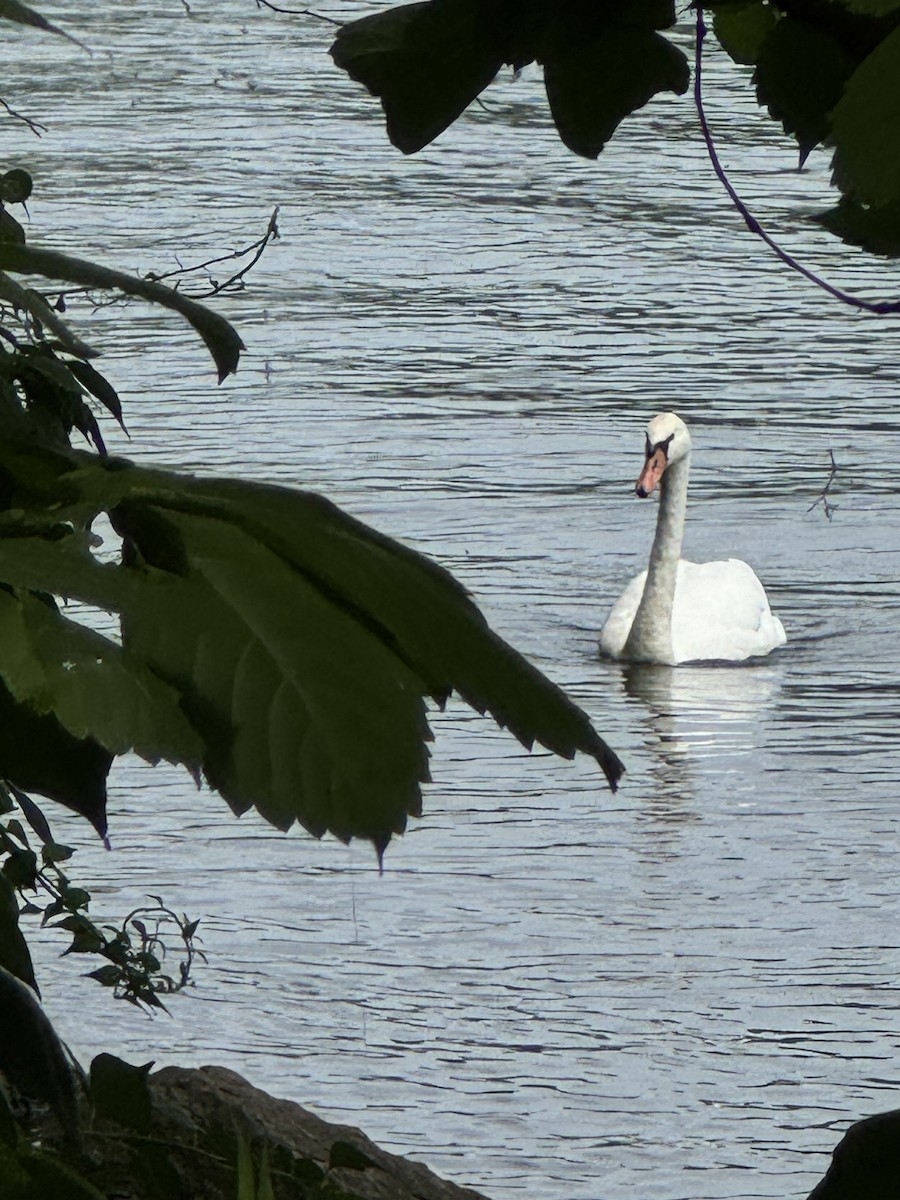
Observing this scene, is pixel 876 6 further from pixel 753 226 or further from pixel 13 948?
pixel 13 948

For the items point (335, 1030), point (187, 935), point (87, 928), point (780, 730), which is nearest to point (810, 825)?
point (780, 730)

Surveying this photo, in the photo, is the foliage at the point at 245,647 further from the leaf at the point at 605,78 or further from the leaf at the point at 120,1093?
the leaf at the point at 120,1093

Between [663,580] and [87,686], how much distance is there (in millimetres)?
8214

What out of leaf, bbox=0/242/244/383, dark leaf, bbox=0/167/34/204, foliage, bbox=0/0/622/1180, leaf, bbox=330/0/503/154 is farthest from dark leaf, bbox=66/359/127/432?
dark leaf, bbox=0/167/34/204

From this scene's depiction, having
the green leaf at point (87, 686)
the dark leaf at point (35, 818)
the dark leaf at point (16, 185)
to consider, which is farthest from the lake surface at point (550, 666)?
the dark leaf at point (16, 185)

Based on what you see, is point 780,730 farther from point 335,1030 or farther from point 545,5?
point 545,5

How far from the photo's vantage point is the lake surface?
526 cm

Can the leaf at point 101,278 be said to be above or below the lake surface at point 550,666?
above

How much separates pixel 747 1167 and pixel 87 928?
8.43 feet

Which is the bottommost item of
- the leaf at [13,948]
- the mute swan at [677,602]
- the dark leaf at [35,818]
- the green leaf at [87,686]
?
the mute swan at [677,602]

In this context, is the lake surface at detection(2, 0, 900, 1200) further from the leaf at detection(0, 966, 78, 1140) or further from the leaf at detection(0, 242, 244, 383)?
the leaf at detection(0, 966, 78, 1140)

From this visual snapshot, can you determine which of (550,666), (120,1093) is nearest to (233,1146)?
(120,1093)

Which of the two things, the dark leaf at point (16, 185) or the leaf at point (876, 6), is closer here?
the leaf at point (876, 6)

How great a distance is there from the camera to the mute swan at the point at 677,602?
8609mm
